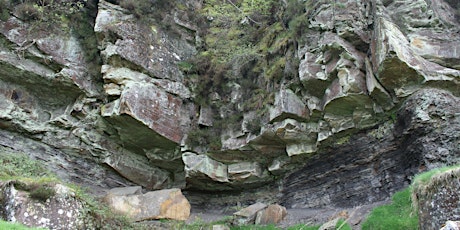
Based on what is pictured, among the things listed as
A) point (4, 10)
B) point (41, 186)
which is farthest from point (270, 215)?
point (4, 10)

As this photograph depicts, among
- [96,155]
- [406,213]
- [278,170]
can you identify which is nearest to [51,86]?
[96,155]

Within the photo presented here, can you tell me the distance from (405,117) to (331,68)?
328 centimetres

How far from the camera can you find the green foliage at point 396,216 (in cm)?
1116

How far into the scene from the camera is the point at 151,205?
49.4ft

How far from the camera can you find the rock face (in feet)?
27.8

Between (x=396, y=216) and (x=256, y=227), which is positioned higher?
(x=396, y=216)

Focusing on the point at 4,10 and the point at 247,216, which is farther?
the point at 4,10

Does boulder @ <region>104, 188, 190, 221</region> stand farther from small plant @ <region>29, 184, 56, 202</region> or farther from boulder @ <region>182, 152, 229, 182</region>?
small plant @ <region>29, 184, 56, 202</region>

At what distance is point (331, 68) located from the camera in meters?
15.6

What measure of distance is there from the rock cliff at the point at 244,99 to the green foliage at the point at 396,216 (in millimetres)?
1370

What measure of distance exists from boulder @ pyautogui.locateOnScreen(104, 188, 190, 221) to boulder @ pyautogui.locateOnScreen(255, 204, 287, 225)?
288cm

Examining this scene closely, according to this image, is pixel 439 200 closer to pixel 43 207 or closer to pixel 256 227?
pixel 256 227

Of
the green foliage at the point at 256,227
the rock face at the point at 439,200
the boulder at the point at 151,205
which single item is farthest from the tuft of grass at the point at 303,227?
the rock face at the point at 439,200

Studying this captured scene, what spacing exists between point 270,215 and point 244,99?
5.85 meters
